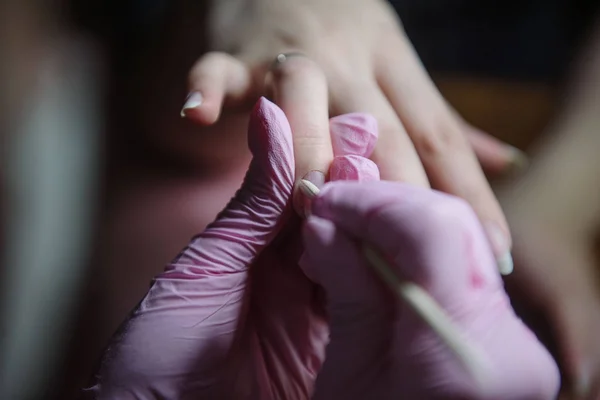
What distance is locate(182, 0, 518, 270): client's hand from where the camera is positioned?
51cm

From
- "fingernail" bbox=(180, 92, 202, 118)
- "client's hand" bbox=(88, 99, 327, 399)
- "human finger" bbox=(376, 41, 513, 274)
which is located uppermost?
"fingernail" bbox=(180, 92, 202, 118)

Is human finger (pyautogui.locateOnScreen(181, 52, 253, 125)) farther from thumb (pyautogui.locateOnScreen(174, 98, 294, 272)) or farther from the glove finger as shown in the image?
the glove finger

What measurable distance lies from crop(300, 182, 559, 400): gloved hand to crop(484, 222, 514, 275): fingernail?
16cm

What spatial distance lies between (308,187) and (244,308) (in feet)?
0.40

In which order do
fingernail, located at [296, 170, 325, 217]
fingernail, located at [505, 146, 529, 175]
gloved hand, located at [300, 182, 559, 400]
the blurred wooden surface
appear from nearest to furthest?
gloved hand, located at [300, 182, 559, 400] < fingernail, located at [296, 170, 325, 217] < fingernail, located at [505, 146, 529, 175] < the blurred wooden surface

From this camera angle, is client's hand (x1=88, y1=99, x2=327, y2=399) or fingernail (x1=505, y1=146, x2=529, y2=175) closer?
client's hand (x1=88, y1=99, x2=327, y2=399)

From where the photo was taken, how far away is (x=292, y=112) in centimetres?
50

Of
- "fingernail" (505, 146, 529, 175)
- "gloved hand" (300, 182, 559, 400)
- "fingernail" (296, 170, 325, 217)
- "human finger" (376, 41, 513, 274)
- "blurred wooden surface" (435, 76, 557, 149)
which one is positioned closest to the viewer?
"gloved hand" (300, 182, 559, 400)

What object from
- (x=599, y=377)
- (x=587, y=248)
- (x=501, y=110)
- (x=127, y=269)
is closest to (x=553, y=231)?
(x=587, y=248)

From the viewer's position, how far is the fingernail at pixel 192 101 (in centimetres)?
49

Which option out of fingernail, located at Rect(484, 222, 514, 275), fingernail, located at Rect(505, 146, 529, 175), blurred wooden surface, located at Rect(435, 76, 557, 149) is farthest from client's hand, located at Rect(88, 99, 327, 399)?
blurred wooden surface, located at Rect(435, 76, 557, 149)

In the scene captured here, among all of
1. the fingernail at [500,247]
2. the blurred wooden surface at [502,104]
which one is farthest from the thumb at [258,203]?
the blurred wooden surface at [502,104]

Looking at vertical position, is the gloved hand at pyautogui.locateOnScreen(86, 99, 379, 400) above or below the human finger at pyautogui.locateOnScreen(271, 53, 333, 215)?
below

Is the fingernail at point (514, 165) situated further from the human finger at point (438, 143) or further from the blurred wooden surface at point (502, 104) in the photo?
the blurred wooden surface at point (502, 104)
